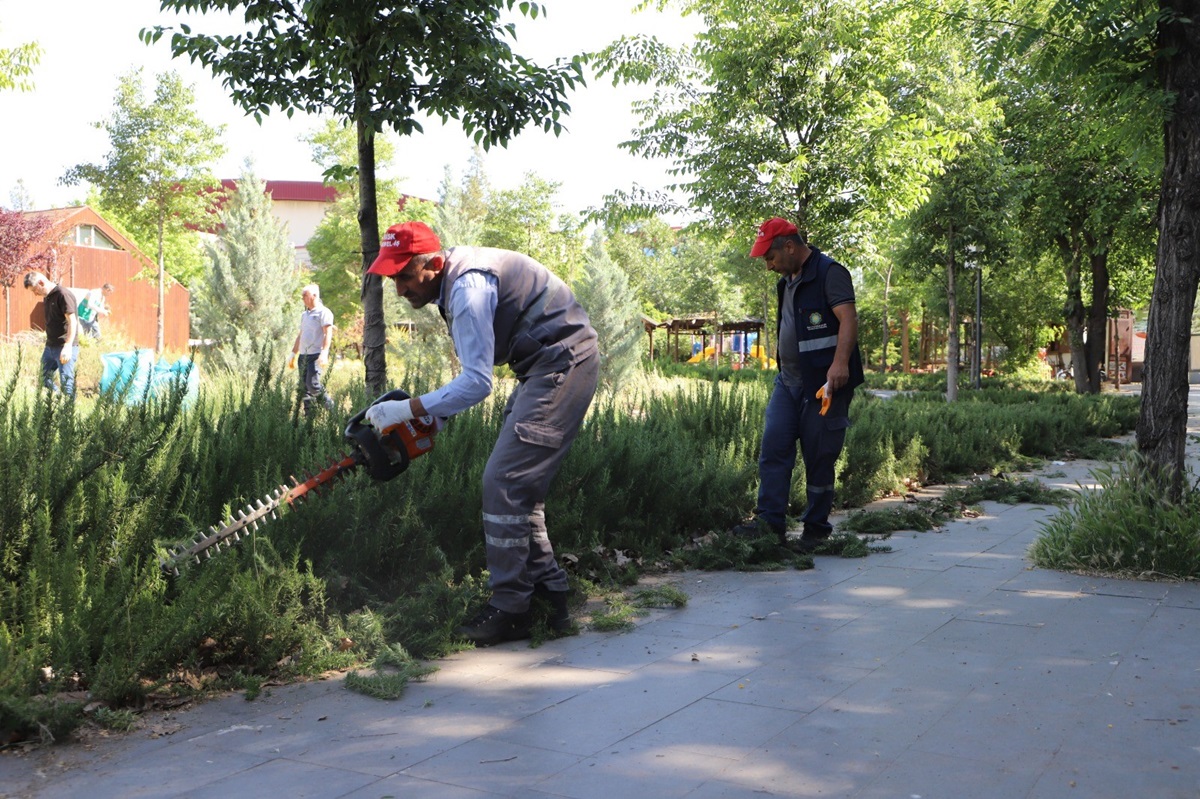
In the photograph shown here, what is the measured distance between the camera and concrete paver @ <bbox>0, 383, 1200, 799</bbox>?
299 cm

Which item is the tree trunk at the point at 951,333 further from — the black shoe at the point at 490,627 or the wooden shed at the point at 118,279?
the wooden shed at the point at 118,279

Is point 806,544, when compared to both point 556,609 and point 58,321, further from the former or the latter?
point 58,321

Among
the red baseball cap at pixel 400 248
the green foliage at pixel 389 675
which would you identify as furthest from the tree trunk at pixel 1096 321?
the green foliage at pixel 389 675

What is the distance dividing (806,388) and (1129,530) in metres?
1.96

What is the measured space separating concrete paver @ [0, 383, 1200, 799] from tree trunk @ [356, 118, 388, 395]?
2666 mm

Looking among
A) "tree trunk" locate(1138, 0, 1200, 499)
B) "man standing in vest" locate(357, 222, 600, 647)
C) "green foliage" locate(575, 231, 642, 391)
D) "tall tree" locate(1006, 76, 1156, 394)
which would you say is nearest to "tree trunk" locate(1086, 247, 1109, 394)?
"tall tree" locate(1006, 76, 1156, 394)

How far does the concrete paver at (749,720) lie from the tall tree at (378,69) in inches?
111

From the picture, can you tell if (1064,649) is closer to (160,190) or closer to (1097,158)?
(1097,158)

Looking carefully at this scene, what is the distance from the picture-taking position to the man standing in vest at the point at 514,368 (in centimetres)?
434

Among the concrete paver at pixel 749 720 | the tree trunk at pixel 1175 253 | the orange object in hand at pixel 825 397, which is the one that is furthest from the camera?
the orange object in hand at pixel 825 397

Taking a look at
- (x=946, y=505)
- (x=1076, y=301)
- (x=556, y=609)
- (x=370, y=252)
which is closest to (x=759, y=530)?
(x=556, y=609)

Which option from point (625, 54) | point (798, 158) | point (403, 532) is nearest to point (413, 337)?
point (625, 54)

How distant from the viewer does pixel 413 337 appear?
26.3m

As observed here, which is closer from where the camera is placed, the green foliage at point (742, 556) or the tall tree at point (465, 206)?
the green foliage at point (742, 556)
